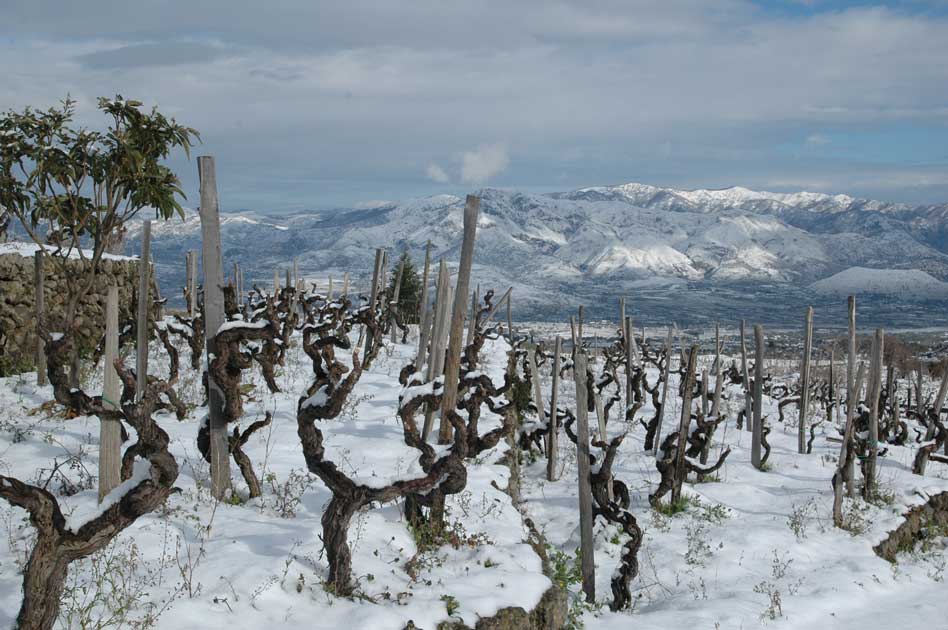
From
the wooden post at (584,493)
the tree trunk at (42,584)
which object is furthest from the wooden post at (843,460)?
the tree trunk at (42,584)

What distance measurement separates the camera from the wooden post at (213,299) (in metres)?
6.90

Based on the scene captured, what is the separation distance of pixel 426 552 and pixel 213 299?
3.07 metres

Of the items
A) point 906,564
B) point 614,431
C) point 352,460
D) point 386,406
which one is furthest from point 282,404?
point 906,564

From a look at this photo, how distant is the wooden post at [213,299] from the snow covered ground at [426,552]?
1.40 feet

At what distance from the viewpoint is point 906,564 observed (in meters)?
10.5

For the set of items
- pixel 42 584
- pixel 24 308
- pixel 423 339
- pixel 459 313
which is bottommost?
pixel 42 584

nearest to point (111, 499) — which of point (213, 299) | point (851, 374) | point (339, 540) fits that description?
point (339, 540)

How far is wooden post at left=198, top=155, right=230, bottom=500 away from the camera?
690cm

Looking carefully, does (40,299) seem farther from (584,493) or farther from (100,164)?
(584,493)

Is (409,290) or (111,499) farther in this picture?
(409,290)

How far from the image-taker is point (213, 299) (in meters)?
7.00

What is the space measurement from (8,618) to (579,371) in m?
5.43

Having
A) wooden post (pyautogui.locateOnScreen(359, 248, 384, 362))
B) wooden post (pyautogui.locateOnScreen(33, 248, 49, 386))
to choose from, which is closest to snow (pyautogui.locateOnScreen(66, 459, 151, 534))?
wooden post (pyautogui.locateOnScreen(33, 248, 49, 386))

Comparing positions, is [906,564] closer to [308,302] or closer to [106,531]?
[106,531]
